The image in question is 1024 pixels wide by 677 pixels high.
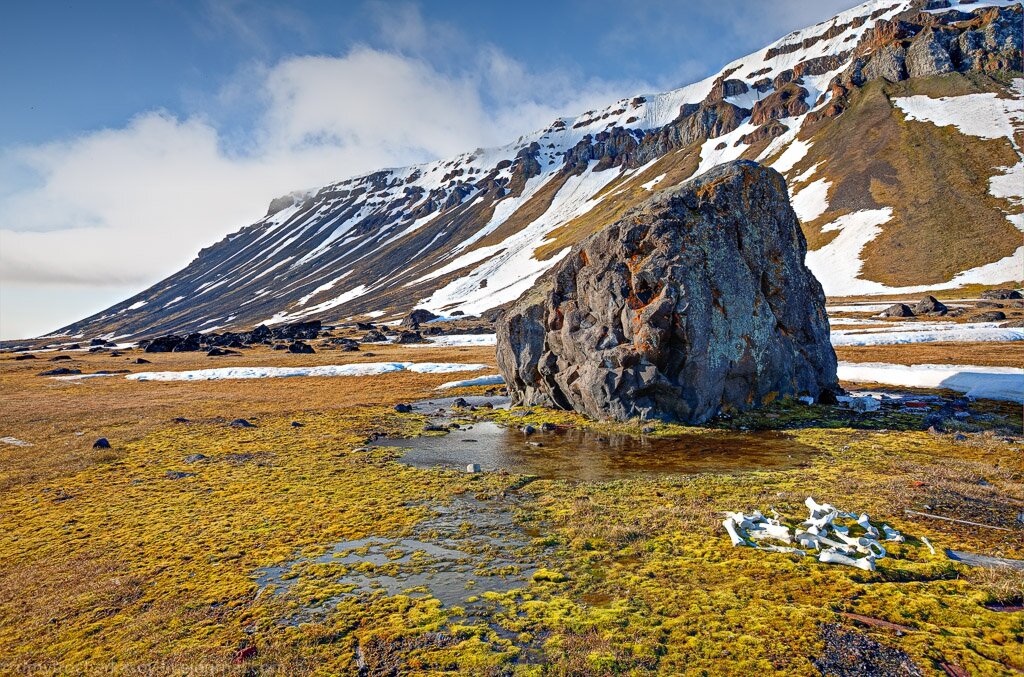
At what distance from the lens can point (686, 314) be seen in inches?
1051

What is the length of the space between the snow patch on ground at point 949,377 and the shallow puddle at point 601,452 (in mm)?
15134

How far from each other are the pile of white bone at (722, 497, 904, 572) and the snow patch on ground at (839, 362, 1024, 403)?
22.1 m

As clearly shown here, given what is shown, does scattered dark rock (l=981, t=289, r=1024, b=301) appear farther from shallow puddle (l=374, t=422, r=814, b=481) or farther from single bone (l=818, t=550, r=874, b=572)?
single bone (l=818, t=550, r=874, b=572)

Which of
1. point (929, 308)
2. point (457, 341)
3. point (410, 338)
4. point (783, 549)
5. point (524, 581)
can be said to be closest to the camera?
point (524, 581)

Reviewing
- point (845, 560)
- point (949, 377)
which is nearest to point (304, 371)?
point (949, 377)

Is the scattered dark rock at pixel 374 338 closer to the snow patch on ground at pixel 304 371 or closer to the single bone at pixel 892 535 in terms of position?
the snow patch on ground at pixel 304 371

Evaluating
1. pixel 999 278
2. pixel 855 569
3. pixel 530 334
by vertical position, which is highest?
pixel 999 278

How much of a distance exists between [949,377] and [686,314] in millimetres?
19737

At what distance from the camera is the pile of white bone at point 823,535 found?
462 inches

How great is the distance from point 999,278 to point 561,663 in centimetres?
12596

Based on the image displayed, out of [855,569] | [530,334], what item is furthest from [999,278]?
[855,569]

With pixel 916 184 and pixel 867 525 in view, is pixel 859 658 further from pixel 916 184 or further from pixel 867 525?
pixel 916 184

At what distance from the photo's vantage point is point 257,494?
1816 centimetres

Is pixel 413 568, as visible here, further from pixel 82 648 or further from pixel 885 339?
pixel 885 339
